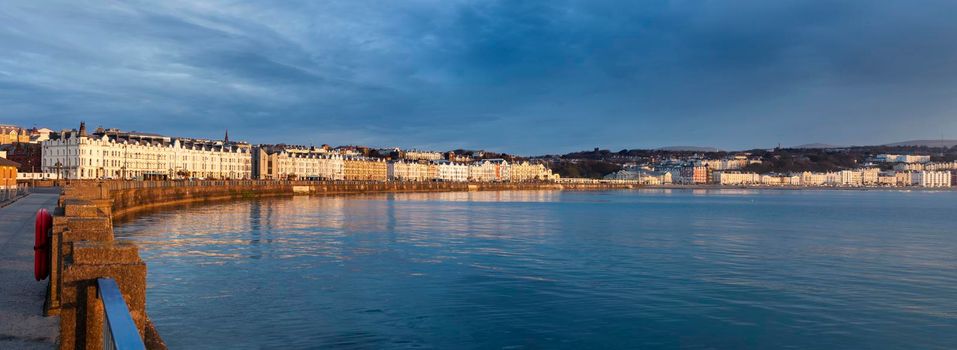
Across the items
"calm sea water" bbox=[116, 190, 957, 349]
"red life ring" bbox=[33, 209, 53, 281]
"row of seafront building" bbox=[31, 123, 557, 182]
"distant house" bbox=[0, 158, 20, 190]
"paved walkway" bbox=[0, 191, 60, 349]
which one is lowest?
"calm sea water" bbox=[116, 190, 957, 349]

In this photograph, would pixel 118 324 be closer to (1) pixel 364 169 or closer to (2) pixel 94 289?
(2) pixel 94 289

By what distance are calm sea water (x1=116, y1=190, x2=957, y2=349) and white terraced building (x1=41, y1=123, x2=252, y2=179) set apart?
71.0 meters

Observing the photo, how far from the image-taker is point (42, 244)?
1017 centimetres

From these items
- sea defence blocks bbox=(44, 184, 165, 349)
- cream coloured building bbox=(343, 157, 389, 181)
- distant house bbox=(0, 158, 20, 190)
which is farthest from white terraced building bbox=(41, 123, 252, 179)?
sea defence blocks bbox=(44, 184, 165, 349)

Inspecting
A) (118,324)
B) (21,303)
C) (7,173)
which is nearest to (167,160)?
(7,173)

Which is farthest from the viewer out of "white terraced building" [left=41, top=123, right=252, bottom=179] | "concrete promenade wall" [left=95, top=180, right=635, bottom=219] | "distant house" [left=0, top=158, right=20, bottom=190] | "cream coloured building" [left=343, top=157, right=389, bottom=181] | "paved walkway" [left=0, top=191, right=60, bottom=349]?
"cream coloured building" [left=343, top=157, right=389, bottom=181]

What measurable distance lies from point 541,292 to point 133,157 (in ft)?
352

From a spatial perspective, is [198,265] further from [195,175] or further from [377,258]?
[195,175]

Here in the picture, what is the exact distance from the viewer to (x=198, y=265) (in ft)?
73.0

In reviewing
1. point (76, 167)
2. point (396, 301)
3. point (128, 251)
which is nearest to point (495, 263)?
point (396, 301)

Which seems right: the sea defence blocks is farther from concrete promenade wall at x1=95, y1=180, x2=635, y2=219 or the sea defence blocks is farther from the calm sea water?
concrete promenade wall at x1=95, y1=180, x2=635, y2=219

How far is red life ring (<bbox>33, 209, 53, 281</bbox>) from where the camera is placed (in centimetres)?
991

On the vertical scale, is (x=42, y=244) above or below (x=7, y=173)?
below

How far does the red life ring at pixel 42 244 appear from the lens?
991 cm
